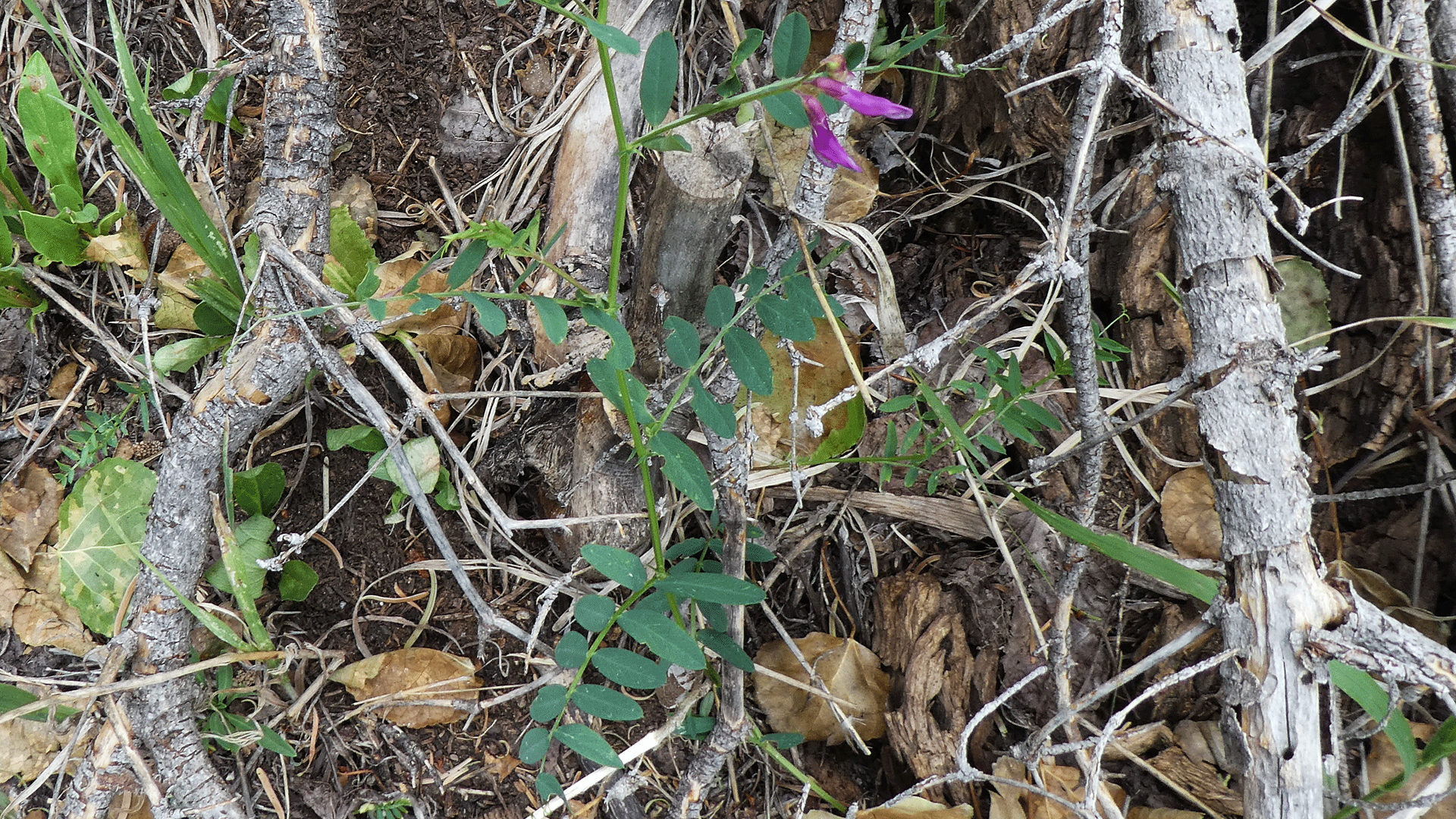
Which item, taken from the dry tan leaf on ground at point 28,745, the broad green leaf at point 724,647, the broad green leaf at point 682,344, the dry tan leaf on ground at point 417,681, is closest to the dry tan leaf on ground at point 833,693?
the broad green leaf at point 724,647

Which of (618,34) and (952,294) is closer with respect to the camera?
(618,34)

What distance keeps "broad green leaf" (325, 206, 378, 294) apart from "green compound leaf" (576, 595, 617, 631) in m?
0.90

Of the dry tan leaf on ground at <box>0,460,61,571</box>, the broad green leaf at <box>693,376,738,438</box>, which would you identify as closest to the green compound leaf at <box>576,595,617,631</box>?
the broad green leaf at <box>693,376,738,438</box>

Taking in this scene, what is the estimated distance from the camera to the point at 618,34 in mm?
878

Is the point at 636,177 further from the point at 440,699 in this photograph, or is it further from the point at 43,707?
the point at 43,707

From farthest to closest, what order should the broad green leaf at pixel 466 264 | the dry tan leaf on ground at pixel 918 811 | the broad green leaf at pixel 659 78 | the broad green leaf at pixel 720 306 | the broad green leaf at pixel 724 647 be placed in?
the dry tan leaf on ground at pixel 918 811 < the broad green leaf at pixel 724 647 < the broad green leaf at pixel 720 306 < the broad green leaf at pixel 466 264 < the broad green leaf at pixel 659 78

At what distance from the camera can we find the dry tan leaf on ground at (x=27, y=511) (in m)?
1.70

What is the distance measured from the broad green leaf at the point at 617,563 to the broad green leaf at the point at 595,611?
42 mm

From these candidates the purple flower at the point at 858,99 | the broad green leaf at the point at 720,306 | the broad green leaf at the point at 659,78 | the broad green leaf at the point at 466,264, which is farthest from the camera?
the broad green leaf at the point at 720,306

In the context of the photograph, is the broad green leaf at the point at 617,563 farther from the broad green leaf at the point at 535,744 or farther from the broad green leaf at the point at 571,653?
the broad green leaf at the point at 535,744

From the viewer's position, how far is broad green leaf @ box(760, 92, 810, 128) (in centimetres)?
95

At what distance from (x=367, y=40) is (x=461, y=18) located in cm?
21

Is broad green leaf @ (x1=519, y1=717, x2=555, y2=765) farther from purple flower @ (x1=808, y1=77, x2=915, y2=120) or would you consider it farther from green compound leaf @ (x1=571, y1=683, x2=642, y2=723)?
purple flower @ (x1=808, y1=77, x2=915, y2=120)

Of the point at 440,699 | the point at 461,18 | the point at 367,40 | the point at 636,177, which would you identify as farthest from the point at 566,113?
the point at 440,699
